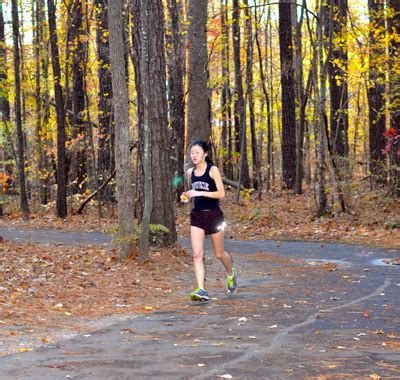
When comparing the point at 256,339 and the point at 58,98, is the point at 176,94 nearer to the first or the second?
the point at 58,98

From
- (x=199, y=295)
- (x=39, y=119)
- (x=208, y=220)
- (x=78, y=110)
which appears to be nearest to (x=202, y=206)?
(x=208, y=220)

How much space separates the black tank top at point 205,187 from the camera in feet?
32.1

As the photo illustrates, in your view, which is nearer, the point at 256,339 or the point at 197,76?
the point at 256,339

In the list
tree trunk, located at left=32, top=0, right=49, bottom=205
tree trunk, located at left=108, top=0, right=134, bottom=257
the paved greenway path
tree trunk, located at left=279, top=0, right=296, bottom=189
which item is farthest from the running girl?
tree trunk, located at left=32, top=0, right=49, bottom=205

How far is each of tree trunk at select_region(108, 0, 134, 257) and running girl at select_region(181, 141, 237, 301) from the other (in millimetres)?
3406

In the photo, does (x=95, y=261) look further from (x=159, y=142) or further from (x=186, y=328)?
(x=186, y=328)

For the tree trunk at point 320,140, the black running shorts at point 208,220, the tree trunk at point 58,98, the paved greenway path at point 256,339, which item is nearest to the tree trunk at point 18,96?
the tree trunk at point 58,98

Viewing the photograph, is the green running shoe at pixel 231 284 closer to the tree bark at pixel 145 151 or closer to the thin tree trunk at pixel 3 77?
the tree bark at pixel 145 151

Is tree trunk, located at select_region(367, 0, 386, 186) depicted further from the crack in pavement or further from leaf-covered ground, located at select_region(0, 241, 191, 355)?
the crack in pavement

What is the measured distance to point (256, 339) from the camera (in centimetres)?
715

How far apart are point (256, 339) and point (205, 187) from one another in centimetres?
308

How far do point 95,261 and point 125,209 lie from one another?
1210 mm

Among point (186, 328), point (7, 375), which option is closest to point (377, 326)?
point (186, 328)

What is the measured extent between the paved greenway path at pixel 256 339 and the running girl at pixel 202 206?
1.68ft
